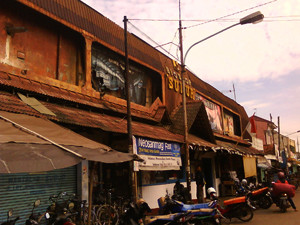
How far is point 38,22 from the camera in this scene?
955 cm

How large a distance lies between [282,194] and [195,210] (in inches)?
241

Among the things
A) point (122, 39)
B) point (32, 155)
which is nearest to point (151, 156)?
point (122, 39)

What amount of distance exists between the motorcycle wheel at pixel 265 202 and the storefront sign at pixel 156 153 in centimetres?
433

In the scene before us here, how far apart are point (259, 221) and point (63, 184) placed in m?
6.86

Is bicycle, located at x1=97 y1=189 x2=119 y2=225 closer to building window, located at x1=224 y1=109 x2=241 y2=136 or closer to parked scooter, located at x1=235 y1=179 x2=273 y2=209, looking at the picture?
parked scooter, located at x1=235 y1=179 x2=273 y2=209

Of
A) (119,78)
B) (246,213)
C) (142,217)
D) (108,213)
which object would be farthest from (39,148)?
(119,78)

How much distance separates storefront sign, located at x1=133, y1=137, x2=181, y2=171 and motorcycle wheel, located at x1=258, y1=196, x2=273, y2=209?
14.2 feet

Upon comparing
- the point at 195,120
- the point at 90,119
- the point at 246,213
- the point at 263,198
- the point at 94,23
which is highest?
the point at 94,23

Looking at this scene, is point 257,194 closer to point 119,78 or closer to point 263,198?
point 263,198

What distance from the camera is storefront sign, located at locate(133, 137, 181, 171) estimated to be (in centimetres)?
1033

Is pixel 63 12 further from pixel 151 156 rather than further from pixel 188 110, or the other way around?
pixel 188 110

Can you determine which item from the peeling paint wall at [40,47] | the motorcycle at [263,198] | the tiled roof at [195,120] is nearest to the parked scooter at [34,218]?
the peeling paint wall at [40,47]

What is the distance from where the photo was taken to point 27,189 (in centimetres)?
780

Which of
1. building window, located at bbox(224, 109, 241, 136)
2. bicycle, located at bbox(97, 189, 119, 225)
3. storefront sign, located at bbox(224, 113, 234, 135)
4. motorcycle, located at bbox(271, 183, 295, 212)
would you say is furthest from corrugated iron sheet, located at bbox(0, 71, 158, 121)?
building window, located at bbox(224, 109, 241, 136)
